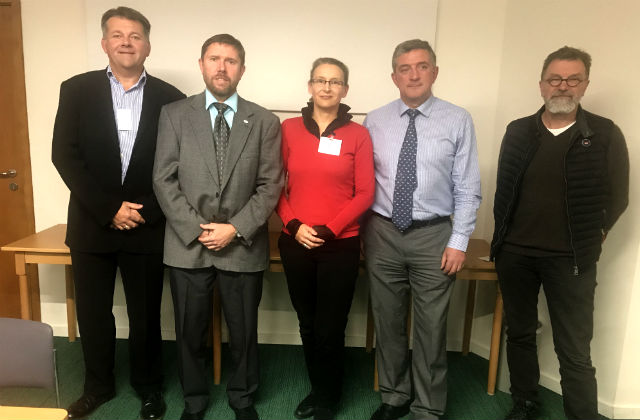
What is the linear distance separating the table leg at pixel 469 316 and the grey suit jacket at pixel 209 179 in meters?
1.53

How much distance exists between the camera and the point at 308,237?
1.82 metres

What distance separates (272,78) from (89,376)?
6.15 ft

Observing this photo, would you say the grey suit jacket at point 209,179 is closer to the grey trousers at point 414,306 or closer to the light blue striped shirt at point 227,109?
the light blue striped shirt at point 227,109

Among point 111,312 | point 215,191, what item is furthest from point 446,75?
point 111,312

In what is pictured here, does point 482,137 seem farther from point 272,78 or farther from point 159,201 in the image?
point 159,201

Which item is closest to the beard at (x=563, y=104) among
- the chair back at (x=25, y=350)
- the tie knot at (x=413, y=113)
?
the tie knot at (x=413, y=113)

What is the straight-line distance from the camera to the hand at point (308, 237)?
5.97 feet

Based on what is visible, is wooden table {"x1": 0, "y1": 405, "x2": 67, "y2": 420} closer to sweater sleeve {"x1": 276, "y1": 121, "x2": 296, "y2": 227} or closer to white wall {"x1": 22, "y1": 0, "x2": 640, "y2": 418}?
sweater sleeve {"x1": 276, "y1": 121, "x2": 296, "y2": 227}

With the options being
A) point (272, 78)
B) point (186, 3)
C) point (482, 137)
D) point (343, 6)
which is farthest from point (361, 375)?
point (186, 3)

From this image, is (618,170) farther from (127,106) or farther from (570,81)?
(127,106)

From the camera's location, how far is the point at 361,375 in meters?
2.55

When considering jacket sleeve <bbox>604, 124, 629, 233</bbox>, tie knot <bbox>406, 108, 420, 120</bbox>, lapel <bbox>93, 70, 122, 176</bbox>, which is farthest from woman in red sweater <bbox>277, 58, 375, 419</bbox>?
jacket sleeve <bbox>604, 124, 629, 233</bbox>

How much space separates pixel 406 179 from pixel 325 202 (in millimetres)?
368

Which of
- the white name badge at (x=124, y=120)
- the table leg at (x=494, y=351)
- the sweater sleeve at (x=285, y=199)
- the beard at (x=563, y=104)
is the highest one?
the beard at (x=563, y=104)
